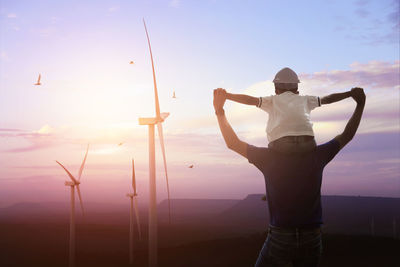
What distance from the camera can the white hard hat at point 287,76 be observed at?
182 inches

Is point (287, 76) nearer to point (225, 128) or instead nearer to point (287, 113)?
point (287, 113)

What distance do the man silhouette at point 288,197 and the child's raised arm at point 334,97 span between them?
0.56m

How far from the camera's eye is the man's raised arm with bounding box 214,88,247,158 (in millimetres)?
4488

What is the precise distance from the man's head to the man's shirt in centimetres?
69

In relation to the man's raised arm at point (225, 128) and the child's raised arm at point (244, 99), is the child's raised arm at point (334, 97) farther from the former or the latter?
the man's raised arm at point (225, 128)

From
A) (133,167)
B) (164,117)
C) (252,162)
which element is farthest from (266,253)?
(133,167)

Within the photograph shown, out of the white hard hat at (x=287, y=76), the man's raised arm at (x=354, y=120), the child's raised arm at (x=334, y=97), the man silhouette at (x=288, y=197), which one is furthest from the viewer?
the man's raised arm at (x=354, y=120)

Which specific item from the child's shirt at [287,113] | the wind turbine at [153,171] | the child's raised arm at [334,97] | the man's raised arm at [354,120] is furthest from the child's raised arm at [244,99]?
the wind turbine at [153,171]

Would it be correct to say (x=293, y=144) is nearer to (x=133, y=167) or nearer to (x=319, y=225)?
(x=319, y=225)

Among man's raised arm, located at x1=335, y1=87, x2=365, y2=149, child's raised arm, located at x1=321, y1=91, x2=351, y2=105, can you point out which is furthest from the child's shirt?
man's raised arm, located at x1=335, y1=87, x2=365, y2=149

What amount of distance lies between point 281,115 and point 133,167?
159 ft

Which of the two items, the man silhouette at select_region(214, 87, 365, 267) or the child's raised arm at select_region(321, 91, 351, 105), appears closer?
the man silhouette at select_region(214, 87, 365, 267)

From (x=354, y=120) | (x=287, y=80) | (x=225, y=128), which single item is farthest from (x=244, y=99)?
(x=354, y=120)

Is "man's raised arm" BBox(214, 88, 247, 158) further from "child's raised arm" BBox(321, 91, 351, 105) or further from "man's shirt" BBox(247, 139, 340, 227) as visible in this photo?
"child's raised arm" BBox(321, 91, 351, 105)
